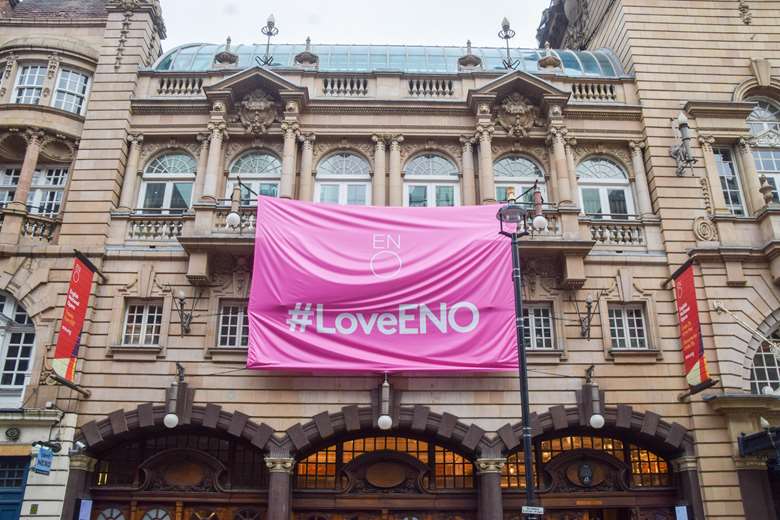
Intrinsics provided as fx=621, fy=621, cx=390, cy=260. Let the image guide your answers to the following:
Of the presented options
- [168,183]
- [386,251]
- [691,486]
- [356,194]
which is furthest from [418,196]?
[691,486]

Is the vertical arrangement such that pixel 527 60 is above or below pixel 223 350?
above

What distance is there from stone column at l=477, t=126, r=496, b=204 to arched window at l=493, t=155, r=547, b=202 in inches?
23.4

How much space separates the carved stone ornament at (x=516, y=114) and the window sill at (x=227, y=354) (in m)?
11.7

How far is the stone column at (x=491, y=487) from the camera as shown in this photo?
1705 cm

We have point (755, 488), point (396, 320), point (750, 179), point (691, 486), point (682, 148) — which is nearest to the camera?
point (755, 488)

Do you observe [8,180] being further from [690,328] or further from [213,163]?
[690,328]

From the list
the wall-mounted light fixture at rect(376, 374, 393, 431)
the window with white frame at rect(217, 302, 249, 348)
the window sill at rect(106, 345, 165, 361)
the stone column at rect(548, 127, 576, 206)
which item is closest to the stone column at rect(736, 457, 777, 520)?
the stone column at rect(548, 127, 576, 206)

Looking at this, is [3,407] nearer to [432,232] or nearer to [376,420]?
[376,420]

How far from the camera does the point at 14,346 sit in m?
19.2

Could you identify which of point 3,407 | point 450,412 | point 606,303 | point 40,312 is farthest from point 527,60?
point 3,407

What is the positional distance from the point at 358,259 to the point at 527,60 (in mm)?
12766

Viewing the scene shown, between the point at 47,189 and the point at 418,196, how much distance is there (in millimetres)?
12962

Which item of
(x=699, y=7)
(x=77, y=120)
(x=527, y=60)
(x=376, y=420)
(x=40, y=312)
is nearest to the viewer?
(x=376, y=420)

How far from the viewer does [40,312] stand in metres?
19.0
